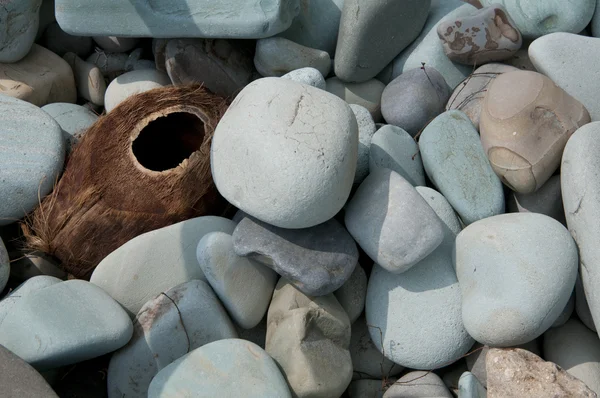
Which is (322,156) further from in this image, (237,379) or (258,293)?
(237,379)

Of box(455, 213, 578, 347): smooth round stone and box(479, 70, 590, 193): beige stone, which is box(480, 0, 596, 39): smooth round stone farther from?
box(455, 213, 578, 347): smooth round stone

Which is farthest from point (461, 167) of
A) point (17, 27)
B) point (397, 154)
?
point (17, 27)

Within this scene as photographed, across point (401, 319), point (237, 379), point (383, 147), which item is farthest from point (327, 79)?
point (237, 379)

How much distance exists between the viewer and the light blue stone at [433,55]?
2715mm

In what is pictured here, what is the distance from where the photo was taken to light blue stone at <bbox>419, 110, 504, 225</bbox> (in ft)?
7.54

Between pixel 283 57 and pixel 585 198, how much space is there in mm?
1196

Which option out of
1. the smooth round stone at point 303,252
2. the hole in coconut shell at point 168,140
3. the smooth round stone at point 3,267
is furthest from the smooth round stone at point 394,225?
the smooth round stone at point 3,267

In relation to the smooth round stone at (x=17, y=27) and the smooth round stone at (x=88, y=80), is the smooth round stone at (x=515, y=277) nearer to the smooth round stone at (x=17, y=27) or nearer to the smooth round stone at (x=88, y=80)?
the smooth round stone at (x=88, y=80)

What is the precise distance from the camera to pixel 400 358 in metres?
2.16

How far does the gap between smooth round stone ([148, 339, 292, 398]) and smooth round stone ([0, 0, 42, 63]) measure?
4.98 feet

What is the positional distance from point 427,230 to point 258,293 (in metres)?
0.57

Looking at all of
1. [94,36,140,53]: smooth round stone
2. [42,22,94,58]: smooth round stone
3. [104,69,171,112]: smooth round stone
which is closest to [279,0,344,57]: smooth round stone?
[104,69,171,112]: smooth round stone

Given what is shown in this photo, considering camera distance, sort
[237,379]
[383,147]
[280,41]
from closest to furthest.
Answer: [237,379] < [383,147] < [280,41]

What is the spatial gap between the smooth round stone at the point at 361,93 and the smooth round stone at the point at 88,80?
960mm
